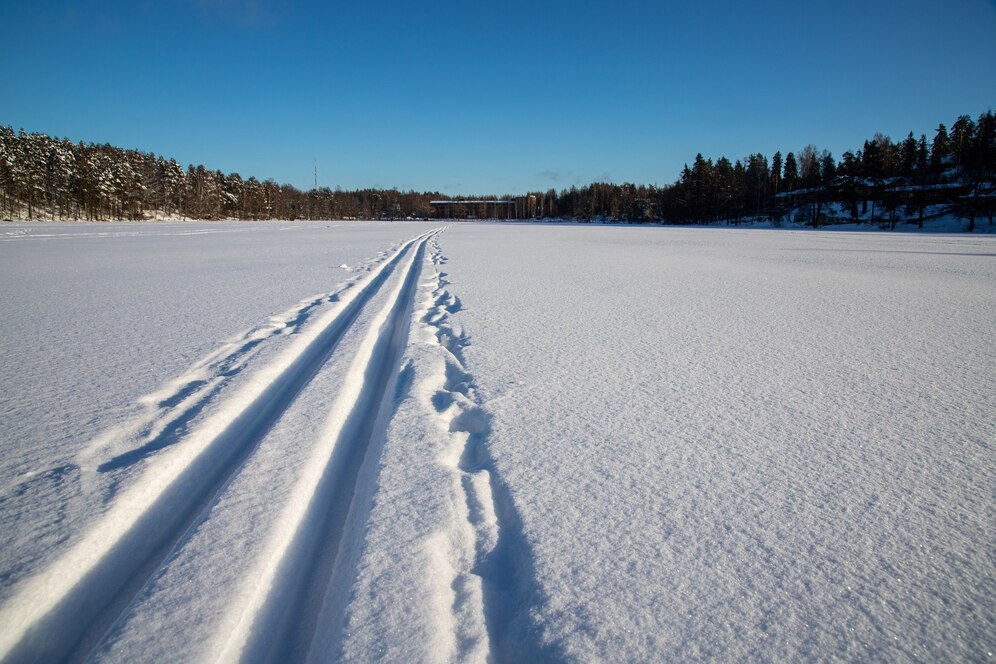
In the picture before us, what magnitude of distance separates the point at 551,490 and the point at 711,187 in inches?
2469

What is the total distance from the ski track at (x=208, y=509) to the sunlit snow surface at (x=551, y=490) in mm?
15

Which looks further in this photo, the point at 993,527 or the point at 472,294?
the point at 472,294

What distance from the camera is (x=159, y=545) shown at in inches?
64.2

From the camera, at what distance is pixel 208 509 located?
1.76 meters

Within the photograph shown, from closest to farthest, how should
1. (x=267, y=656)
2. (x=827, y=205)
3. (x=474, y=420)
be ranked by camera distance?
1. (x=267, y=656)
2. (x=474, y=420)
3. (x=827, y=205)

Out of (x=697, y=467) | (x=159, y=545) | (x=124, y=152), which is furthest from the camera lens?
(x=124, y=152)

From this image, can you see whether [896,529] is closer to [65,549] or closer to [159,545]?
[159,545]

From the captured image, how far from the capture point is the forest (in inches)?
1655

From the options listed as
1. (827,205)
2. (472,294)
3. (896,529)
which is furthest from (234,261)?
(827,205)

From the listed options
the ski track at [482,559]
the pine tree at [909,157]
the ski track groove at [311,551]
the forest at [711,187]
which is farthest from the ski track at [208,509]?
the pine tree at [909,157]

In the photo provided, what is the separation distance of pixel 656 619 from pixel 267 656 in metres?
1.06

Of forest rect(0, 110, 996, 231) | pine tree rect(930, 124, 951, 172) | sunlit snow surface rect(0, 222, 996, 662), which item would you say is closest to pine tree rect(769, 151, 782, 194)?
forest rect(0, 110, 996, 231)

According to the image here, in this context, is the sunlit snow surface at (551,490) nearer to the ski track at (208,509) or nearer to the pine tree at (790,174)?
the ski track at (208,509)

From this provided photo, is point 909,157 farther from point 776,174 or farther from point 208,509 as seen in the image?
point 208,509
